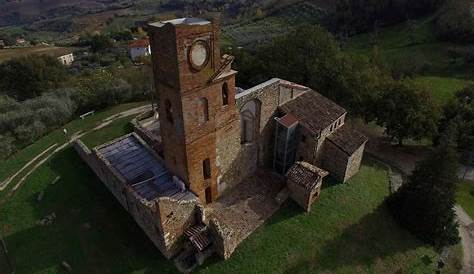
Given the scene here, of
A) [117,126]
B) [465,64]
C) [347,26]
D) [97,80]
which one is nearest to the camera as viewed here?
[117,126]

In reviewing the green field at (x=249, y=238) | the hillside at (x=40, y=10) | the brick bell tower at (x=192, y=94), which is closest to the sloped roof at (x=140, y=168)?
the brick bell tower at (x=192, y=94)

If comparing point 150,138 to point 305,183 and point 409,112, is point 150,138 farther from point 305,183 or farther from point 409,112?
point 409,112

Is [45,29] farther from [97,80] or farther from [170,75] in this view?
[170,75]

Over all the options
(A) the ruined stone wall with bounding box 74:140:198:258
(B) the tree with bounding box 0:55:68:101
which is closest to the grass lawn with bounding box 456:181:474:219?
(A) the ruined stone wall with bounding box 74:140:198:258

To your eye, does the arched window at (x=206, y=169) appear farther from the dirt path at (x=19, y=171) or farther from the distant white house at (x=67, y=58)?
the distant white house at (x=67, y=58)

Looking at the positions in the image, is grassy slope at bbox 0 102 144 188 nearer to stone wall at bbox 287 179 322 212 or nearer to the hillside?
stone wall at bbox 287 179 322 212

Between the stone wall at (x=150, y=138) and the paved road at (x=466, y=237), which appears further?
the stone wall at (x=150, y=138)

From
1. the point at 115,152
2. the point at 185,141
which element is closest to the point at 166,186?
the point at 185,141
